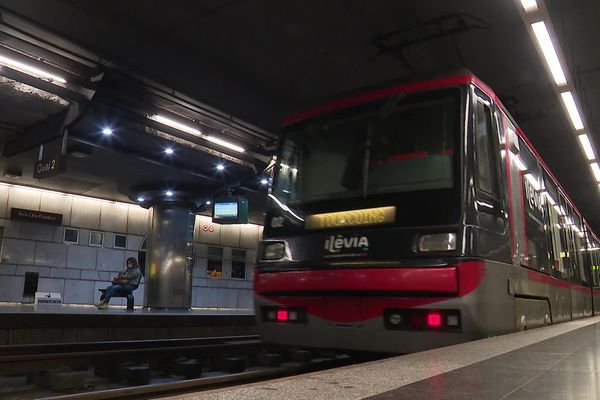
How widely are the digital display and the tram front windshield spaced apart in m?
11.1

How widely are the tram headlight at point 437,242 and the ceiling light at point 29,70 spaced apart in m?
7.43

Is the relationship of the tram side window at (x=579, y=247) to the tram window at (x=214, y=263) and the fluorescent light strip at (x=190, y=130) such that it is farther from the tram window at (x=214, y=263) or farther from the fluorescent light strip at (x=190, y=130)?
the tram window at (x=214, y=263)

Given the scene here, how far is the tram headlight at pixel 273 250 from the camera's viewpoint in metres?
4.99

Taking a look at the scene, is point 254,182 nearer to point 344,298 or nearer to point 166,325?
point 166,325

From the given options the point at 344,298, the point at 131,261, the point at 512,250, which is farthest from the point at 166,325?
the point at 512,250

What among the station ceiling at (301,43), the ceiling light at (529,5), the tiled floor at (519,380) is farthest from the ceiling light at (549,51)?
the tiled floor at (519,380)

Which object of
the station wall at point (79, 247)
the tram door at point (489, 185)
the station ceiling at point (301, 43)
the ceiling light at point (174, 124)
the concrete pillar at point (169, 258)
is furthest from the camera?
the concrete pillar at point (169, 258)

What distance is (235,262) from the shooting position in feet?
76.4

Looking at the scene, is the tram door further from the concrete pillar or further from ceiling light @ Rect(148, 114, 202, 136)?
the concrete pillar

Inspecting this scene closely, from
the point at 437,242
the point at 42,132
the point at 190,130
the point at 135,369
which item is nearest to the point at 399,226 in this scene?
the point at 437,242

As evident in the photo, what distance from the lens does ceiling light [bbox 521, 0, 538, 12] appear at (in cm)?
604

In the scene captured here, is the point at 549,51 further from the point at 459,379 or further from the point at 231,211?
the point at 231,211

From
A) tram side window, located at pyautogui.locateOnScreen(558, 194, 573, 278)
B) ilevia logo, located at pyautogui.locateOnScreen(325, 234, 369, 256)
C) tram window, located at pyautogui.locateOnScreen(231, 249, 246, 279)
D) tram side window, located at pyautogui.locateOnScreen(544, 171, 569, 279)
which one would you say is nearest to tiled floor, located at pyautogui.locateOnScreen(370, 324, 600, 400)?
ilevia logo, located at pyautogui.locateOnScreen(325, 234, 369, 256)

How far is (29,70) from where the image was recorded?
845 cm
